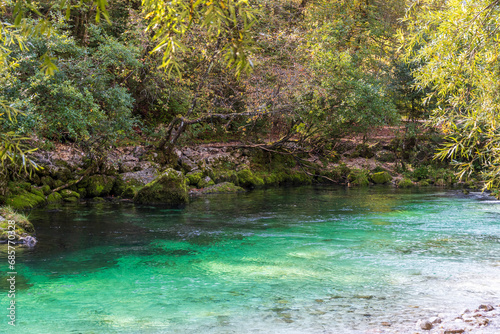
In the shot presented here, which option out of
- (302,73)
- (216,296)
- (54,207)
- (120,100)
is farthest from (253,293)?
(302,73)

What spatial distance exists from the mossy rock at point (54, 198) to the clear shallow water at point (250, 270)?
1933 mm

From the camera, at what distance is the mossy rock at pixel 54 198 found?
16.3 meters

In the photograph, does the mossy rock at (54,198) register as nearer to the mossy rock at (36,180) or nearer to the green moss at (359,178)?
the mossy rock at (36,180)

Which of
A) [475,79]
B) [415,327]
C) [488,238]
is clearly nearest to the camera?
[415,327]

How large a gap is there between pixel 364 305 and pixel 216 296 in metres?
2.22

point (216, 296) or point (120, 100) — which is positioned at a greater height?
point (120, 100)

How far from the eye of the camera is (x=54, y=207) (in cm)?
1532

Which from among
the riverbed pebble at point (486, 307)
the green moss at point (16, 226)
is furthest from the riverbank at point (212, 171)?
the riverbed pebble at point (486, 307)

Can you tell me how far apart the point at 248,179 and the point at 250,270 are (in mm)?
15016

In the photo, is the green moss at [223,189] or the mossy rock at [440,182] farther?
the mossy rock at [440,182]

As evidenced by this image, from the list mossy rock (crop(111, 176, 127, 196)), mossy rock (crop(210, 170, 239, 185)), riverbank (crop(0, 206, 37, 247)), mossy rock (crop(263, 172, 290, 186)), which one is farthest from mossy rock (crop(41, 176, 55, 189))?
mossy rock (crop(263, 172, 290, 186))

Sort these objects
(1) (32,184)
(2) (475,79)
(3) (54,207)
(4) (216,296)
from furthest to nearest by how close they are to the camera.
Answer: (1) (32,184), (3) (54,207), (2) (475,79), (4) (216,296)

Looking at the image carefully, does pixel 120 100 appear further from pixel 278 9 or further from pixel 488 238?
pixel 488 238

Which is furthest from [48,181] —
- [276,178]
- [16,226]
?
[276,178]
